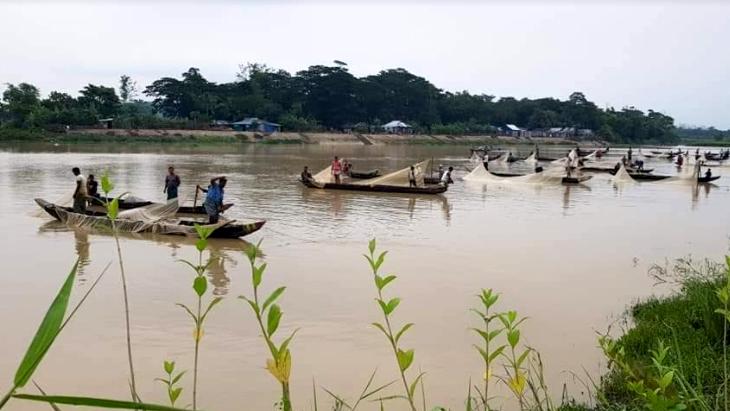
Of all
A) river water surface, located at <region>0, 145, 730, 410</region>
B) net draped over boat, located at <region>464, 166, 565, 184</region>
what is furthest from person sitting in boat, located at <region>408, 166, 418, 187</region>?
net draped over boat, located at <region>464, 166, 565, 184</region>

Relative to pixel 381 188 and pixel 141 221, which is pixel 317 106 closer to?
pixel 381 188

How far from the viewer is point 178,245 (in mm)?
10477

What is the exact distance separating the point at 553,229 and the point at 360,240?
4697 millimetres

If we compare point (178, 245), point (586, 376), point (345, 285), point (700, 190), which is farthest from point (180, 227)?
point (700, 190)

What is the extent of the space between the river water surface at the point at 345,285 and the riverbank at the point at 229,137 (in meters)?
33.1

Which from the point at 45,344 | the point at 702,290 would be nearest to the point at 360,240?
the point at 702,290

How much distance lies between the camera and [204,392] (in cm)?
499

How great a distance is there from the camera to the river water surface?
538 centimetres

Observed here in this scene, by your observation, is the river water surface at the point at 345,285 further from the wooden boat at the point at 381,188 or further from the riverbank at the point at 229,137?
the riverbank at the point at 229,137

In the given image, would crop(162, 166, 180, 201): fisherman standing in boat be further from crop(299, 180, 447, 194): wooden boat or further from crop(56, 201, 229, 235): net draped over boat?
crop(299, 180, 447, 194): wooden boat

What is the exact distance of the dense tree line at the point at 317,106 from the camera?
173ft

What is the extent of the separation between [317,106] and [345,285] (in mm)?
63595

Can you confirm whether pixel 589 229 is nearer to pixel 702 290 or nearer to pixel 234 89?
pixel 702 290

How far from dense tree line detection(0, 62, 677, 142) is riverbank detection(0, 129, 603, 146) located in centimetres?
184
